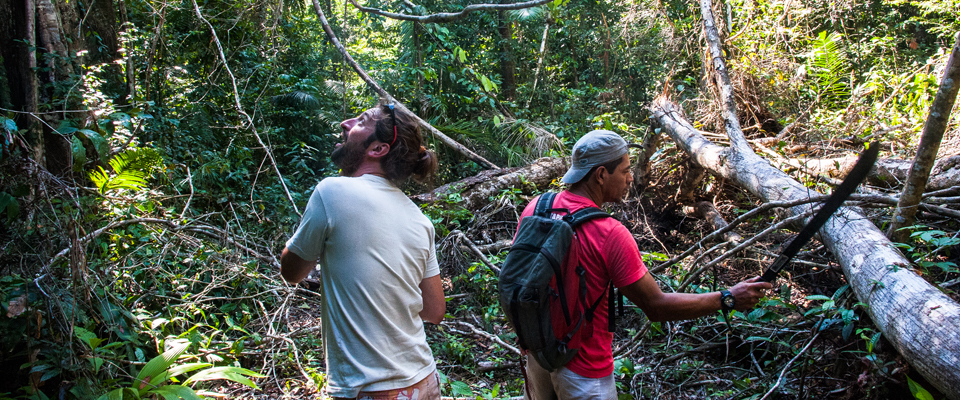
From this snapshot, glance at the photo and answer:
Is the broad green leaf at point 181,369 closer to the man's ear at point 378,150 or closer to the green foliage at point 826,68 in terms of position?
the man's ear at point 378,150

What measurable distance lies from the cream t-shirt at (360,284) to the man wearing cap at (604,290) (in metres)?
0.60

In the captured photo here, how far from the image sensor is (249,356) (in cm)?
371

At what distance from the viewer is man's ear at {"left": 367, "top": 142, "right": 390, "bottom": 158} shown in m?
1.81

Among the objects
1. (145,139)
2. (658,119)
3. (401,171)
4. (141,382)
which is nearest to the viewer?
(401,171)

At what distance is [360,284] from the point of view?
1629mm

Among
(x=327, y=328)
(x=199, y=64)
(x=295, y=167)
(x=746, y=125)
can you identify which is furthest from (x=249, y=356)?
(x=746, y=125)

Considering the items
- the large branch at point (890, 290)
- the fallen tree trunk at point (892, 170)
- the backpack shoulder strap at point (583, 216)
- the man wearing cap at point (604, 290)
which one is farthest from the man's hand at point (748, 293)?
the fallen tree trunk at point (892, 170)

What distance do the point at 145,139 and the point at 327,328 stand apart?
5.22 metres

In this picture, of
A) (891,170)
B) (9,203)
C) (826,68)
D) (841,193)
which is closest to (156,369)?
(9,203)

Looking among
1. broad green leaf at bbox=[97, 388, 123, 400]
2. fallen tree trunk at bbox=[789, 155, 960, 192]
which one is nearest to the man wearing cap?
broad green leaf at bbox=[97, 388, 123, 400]

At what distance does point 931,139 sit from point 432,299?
298cm

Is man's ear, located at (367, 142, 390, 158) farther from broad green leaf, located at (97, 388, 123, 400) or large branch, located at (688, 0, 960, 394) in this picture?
large branch, located at (688, 0, 960, 394)

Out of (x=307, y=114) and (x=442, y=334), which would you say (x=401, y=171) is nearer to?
(x=442, y=334)

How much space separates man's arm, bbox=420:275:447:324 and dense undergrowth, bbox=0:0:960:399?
4.59 feet
